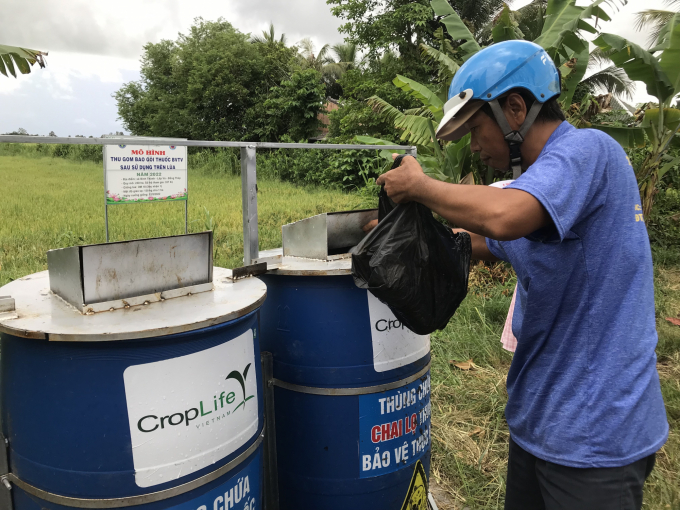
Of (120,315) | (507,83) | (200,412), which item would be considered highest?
(507,83)

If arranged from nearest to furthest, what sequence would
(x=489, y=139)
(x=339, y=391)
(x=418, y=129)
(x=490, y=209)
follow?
(x=490, y=209)
(x=489, y=139)
(x=339, y=391)
(x=418, y=129)

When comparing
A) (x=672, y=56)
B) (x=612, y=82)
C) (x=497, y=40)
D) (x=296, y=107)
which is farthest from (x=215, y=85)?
(x=672, y=56)

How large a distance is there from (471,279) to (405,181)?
5.16 metres

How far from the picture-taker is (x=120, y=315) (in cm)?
148

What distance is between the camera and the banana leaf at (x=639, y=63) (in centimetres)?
504

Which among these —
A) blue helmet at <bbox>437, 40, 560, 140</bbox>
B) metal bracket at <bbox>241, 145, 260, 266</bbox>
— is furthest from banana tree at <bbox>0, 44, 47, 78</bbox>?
blue helmet at <bbox>437, 40, 560, 140</bbox>

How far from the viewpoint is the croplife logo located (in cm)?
138

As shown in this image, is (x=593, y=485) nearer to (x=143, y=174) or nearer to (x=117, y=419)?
(x=117, y=419)

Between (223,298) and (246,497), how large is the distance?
62 centimetres

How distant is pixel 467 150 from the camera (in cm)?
597

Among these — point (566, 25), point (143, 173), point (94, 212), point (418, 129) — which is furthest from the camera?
point (94, 212)

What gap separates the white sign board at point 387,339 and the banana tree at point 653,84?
445cm

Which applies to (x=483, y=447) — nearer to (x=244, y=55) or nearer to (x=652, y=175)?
(x=652, y=175)

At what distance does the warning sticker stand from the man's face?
1013 mm
